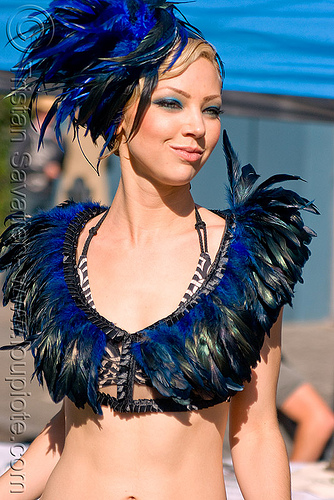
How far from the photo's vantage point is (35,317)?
1896 mm

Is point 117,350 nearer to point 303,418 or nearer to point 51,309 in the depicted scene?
point 51,309

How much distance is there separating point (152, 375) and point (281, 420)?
8.95 ft

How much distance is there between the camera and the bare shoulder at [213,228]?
185 cm

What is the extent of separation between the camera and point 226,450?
4477 millimetres

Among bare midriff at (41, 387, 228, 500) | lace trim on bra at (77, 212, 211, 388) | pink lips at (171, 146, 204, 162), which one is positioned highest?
pink lips at (171, 146, 204, 162)

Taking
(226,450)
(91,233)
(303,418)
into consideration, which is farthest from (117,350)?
(226,450)

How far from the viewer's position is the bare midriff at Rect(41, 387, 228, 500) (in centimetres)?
172

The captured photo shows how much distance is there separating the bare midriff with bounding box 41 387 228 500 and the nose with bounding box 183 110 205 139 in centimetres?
65

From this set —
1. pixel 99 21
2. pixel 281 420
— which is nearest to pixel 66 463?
pixel 99 21

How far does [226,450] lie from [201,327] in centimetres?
299

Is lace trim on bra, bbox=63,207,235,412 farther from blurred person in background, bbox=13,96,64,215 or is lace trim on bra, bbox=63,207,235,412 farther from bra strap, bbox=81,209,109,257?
blurred person in background, bbox=13,96,64,215

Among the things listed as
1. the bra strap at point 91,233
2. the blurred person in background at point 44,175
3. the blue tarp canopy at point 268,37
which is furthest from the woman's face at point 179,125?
the blurred person in background at point 44,175

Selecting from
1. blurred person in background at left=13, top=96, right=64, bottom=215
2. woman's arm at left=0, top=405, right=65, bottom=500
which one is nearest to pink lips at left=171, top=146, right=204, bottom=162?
woman's arm at left=0, top=405, right=65, bottom=500

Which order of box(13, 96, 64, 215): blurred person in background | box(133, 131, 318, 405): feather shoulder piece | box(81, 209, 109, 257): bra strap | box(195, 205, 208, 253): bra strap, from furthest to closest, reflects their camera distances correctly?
box(13, 96, 64, 215): blurred person in background → box(81, 209, 109, 257): bra strap → box(195, 205, 208, 253): bra strap → box(133, 131, 318, 405): feather shoulder piece
